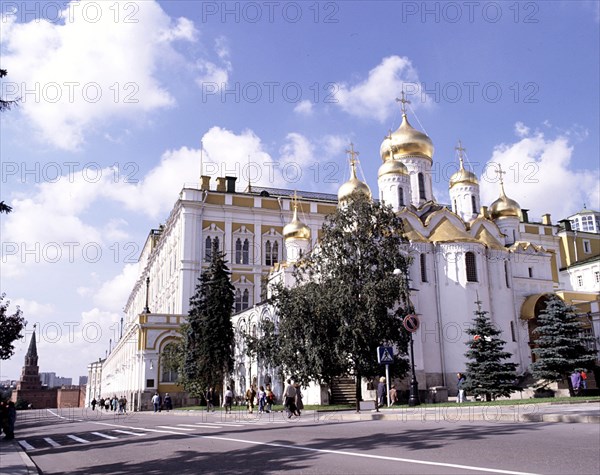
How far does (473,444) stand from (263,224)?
4991 centimetres

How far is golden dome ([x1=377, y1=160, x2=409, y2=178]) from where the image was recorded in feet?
135

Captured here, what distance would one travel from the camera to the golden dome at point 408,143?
143 feet

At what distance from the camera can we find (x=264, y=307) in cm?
4138

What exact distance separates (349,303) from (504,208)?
22.1m

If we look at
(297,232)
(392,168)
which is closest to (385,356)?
(392,168)

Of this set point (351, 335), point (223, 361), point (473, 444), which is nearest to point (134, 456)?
point (473, 444)

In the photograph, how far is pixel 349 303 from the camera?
25.8 meters

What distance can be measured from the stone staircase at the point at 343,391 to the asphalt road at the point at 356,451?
17598 millimetres

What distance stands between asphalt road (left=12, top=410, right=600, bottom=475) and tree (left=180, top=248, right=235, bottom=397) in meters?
21.1

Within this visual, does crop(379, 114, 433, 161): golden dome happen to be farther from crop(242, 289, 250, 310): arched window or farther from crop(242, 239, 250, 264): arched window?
crop(242, 289, 250, 310): arched window

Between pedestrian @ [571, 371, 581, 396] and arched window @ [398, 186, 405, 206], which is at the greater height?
arched window @ [398, 186, 405, 206]

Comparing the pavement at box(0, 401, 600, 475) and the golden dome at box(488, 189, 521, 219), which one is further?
the golden dome at box(488, 189, 521, 219)

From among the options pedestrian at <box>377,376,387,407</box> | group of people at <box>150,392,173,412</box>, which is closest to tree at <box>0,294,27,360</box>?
group of people at <box>150,392,173,412</box>

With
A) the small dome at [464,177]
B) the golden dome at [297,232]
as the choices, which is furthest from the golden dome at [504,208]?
the golden dome at [297,232]
